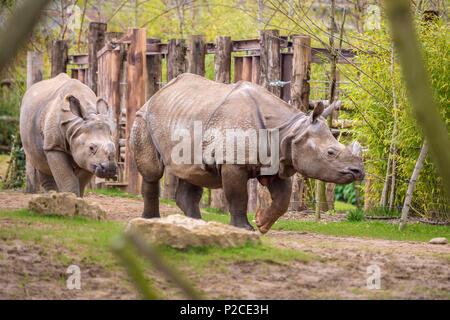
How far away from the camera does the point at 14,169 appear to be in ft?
55.4

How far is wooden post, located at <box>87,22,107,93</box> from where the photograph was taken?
1728 cm

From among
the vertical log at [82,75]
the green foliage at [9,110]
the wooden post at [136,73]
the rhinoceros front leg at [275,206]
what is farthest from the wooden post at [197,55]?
the green foliage at [9,110]

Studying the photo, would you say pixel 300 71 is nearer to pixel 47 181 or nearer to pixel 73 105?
pixel 73 105

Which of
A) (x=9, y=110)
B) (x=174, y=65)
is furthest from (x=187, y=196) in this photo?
(x=9, y=110)

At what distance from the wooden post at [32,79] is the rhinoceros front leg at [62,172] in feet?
12.9

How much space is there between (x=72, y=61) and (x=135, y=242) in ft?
57.6

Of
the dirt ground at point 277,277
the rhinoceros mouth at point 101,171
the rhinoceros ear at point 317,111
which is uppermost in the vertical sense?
the rhinoceros ear at point 317,111

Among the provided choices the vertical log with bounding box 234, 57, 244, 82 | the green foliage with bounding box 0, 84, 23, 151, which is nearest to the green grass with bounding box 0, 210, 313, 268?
the vertical log with bounding box 234, 57, 244, 82

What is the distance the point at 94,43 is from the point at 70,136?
631cm

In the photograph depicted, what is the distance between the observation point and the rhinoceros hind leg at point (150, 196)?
10.8 metres

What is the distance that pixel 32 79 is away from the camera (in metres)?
15.8

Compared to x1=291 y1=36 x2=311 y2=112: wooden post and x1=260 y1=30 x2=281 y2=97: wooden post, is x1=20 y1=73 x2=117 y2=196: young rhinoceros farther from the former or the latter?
x1=291 y1=36 x2=311 y2=112: wooden post

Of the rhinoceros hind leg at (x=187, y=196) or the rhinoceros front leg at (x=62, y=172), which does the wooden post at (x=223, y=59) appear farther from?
the rhinoceros hind leg at (x=187, y=196)
